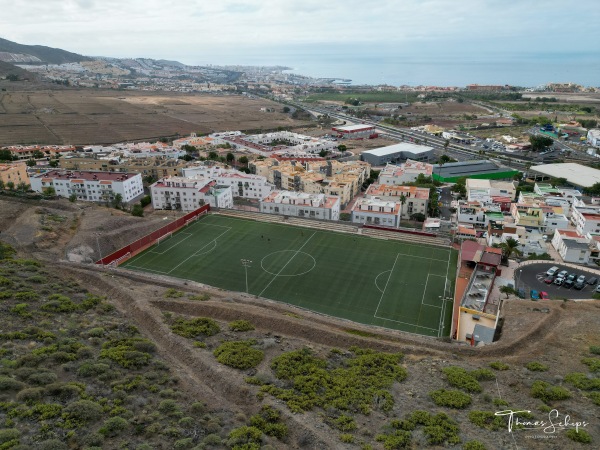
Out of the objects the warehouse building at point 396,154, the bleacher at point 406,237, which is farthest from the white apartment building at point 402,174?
the bleacher at point 406,237

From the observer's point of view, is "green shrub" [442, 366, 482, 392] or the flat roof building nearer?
"green shrub" [442, 366, 482, 392]

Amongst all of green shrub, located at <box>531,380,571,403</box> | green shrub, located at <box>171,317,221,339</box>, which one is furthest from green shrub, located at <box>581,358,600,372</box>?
green shrub, located at <box>171,317,221,339</box>

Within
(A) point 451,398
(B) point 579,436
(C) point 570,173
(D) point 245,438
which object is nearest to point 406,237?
(A) point 451,398

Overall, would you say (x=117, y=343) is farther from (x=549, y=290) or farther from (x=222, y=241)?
(x=549, y=290)

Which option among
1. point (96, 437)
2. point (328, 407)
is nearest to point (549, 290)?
point (328, 407)

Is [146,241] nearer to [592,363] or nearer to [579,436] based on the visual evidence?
[592,363]

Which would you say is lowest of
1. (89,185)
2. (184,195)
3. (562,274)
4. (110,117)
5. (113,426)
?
(562,274)

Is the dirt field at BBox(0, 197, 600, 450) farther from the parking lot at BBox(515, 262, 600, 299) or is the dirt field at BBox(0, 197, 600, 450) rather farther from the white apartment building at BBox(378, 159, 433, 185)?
the white apartment building at BBox(378, 159, 433, 185)
